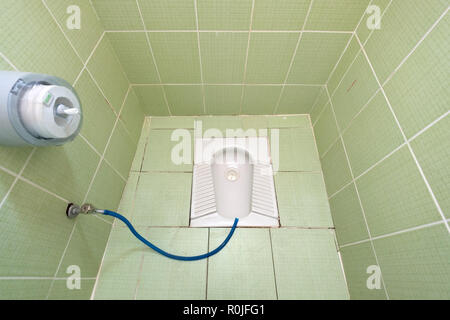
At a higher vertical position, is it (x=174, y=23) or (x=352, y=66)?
(x=174, y=23)

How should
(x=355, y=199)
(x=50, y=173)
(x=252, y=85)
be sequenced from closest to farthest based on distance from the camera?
1. (x=50, y=173)
2. (x=355, y=199)
3. (x=252, y=85)

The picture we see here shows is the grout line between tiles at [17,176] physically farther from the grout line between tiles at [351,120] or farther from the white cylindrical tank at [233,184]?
the grout line between tiles at [351,120]

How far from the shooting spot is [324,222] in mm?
980

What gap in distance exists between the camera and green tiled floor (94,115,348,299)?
0.83 metres

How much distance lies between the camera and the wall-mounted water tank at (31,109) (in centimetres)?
36

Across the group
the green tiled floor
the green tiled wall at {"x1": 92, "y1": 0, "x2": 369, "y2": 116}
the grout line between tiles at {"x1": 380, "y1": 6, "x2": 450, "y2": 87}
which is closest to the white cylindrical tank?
the green tiled floor

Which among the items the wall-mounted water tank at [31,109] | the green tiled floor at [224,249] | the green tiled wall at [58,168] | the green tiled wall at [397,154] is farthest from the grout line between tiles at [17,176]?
the green tiled wall at [397,154]

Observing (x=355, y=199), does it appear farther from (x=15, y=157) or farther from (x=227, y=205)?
(x=15, y=157)

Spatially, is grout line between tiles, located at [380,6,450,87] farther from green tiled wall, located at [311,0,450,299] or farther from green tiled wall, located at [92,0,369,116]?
green tiled wall, located at [92,0,369,116]

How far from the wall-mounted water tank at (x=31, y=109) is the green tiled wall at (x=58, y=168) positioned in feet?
0.42

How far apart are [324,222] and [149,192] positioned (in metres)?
0.99

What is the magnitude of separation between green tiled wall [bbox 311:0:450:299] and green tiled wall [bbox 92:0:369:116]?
0.54 feet
